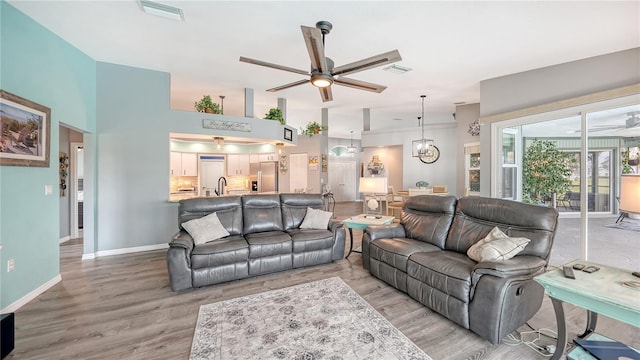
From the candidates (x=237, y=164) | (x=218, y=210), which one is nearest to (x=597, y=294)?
(x=218, y=210)

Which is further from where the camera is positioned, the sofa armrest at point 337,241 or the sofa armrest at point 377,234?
the sofa armrest at point 337,241

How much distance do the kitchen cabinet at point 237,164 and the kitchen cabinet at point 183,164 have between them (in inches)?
39.3

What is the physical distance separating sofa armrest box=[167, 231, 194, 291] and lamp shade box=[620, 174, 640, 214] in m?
3.92

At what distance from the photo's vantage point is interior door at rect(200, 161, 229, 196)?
8062 millimetres

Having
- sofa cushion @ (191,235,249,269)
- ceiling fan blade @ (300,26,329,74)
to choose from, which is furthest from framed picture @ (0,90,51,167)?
ceiling fan blade @ (300,26,329,74)

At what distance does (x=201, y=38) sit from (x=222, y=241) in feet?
8.74

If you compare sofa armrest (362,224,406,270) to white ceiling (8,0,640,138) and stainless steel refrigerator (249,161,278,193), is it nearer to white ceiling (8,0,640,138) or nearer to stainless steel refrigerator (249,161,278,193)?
white ceiling (8,0,640,138)

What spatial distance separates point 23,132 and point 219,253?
2410mm

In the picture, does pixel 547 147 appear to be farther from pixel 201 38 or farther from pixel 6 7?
pixel 6 7

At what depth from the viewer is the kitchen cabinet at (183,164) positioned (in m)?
7.52

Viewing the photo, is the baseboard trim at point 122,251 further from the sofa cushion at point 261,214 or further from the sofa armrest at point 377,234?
the sofa armrest at point 377,234

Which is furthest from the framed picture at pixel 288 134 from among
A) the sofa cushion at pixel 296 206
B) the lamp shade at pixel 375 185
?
the lamp shade at pixel 375 185

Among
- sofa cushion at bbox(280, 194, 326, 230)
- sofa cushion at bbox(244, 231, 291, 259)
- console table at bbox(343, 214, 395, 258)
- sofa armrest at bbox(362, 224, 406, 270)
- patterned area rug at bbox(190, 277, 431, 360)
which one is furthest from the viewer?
sofa cushion at bbox(280, 194, 326, 230)

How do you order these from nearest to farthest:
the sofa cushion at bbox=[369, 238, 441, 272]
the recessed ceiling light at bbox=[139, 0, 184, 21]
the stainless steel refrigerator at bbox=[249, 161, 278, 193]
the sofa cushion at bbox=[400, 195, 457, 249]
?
1. the recessed ceiling light at bbox=[139, 0, 184, 21]
2. the sofa cushion at bbox=[369, 238, 441, 272]
3. the sofa cushion at bbox=[400, 195, 457, 249]
4. the stainless steel refrigerator at bbox=[249, 161, 278, 193]
